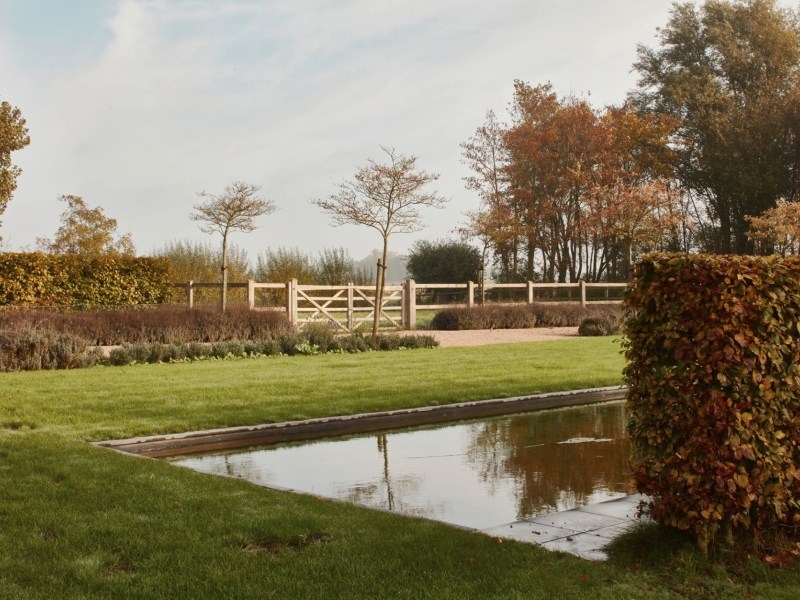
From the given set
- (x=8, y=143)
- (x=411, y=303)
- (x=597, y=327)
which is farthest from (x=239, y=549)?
(x=8, y=143)

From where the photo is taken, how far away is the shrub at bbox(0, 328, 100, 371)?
13477 millimetres

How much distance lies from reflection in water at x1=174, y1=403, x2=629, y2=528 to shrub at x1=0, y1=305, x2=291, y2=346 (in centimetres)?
929

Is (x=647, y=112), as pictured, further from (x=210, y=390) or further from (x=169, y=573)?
(x=169, y=573)

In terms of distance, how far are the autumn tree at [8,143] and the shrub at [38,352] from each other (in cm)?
1597

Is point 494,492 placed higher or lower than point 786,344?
lower

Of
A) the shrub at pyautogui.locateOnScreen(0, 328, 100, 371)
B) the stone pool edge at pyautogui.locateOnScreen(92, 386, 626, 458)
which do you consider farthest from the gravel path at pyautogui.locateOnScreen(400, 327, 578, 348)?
the shrub at pyautogui.locateOnScreen(0, 328, 100, 371)

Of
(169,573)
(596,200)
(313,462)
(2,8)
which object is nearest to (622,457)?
(313,462)

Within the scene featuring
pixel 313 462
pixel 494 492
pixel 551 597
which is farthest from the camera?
pixel 313 462

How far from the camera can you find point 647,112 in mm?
45156

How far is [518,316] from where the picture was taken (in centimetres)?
2684

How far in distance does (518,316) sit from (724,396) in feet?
75.0

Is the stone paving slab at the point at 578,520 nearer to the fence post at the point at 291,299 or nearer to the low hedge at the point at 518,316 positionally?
the fence post at the point at 291,299

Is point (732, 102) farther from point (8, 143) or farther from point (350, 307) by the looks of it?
point (8, 143)

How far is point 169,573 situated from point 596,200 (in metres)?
36.7
